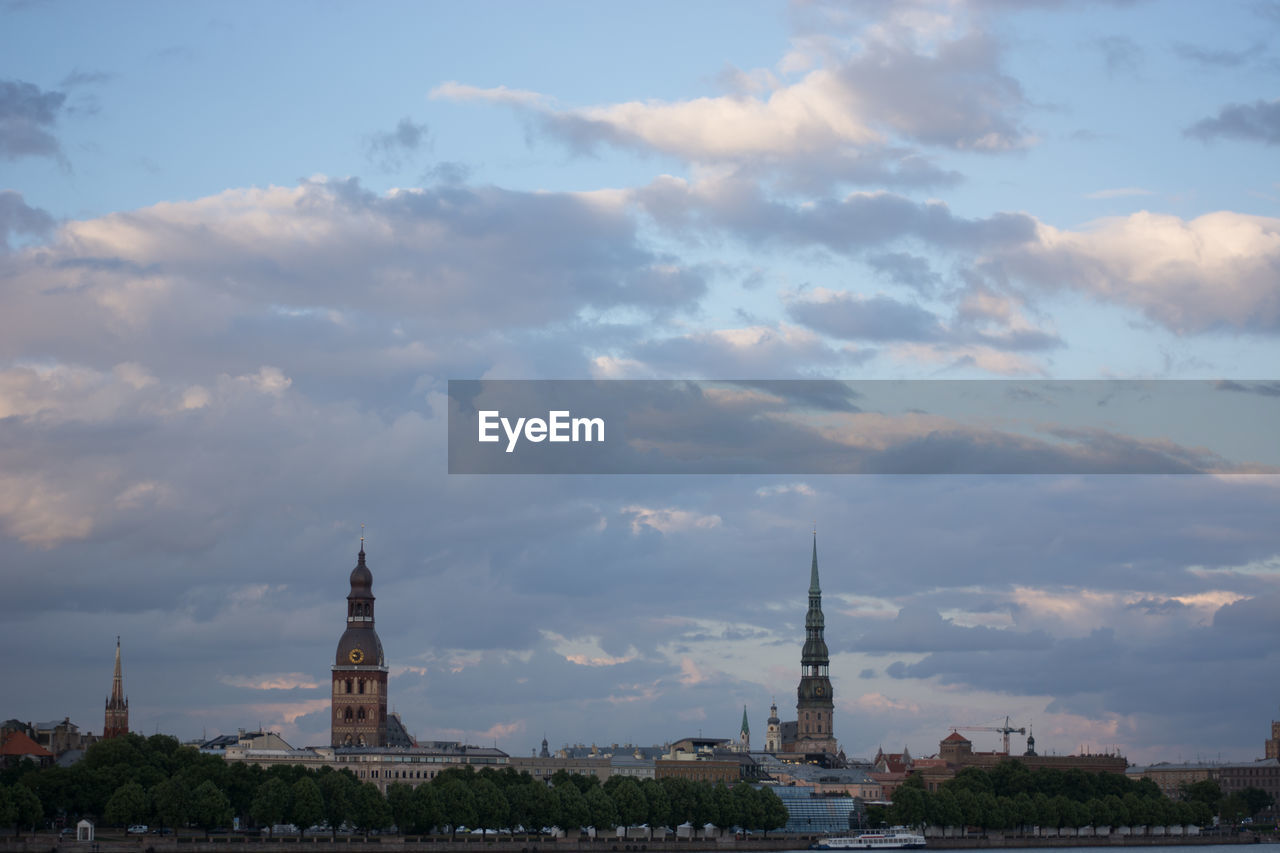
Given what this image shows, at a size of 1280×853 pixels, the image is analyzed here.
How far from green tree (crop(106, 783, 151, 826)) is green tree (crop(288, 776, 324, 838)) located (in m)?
12.0

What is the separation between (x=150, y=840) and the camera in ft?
452

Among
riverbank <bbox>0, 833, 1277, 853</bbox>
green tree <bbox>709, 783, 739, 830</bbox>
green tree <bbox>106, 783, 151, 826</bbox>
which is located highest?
green tree <bbox>106, 783, 151, 826</bbox>

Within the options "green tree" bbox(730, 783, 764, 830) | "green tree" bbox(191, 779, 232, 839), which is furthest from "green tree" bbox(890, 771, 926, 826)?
"green tree" bbox(191, 779, 232, 839)

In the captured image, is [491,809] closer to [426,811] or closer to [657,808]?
[426,811]

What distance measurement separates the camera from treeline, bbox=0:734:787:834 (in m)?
139

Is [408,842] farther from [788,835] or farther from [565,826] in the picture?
[788,835]

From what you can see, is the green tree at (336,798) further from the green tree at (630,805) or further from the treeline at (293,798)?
the green tree at (630,805)

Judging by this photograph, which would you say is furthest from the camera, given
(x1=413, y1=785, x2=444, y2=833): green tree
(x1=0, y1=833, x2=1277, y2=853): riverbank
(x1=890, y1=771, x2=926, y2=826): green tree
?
(x1=890, y1=771, x2=926, y2=826): green tree

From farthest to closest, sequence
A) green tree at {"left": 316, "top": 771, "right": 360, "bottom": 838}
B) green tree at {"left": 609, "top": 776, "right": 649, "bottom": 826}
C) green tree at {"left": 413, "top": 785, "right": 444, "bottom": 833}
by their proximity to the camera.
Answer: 1. green tree at {"left": 609, "top": 776, "right": 649, "bottom": 826}
2. green tree at {"left": 413, "top": 785, "right": 444, "bottom": 833}
3. green tree at {"left": 316, "top": 771, "right": 360, "bottom": 838}

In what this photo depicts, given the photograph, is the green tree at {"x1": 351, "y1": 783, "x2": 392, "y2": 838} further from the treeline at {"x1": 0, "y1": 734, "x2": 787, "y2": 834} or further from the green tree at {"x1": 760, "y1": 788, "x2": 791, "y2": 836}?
the green tree at {"x1": 760, "y1": 788, "x2": 791, "y2": 836}

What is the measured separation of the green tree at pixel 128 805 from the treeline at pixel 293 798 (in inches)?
2.9

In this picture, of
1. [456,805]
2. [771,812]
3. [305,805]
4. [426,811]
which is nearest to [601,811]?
[456,805]

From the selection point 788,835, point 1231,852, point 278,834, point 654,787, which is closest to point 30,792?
point 278,834

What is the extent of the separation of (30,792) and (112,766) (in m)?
13.7
